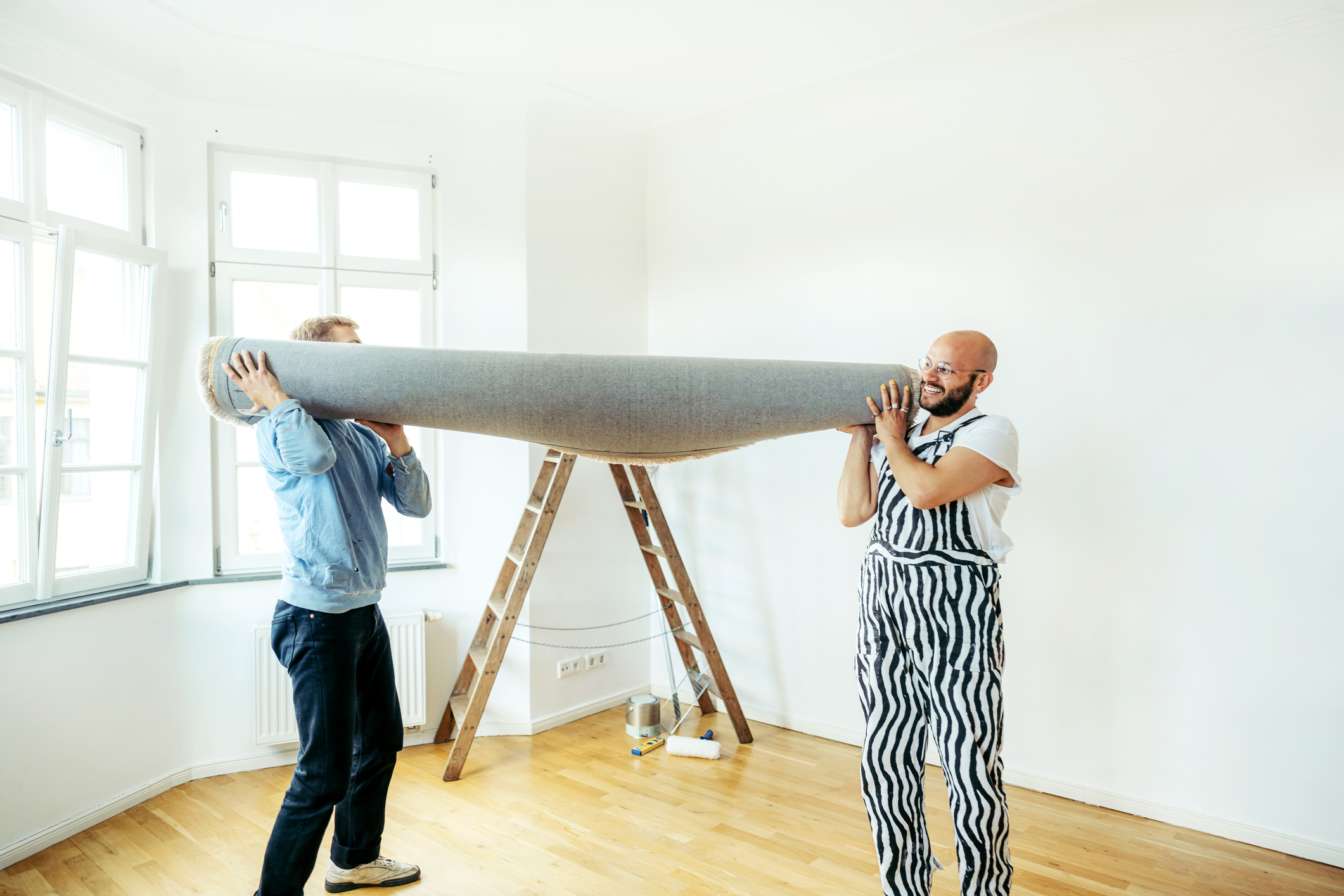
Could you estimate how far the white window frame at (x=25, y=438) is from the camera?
8.00 feet

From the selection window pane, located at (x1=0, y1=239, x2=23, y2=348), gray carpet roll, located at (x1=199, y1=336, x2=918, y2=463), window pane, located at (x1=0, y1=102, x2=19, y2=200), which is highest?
window pane, located at (x1=0, y1=102, x2=19, y2=200)

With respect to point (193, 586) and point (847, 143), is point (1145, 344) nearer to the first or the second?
point (847, 143)

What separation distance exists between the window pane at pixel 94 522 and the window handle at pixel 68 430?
0.02 m

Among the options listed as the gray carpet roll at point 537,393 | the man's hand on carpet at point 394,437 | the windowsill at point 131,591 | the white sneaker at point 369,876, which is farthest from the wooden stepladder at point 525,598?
the gray carpet roll at point 537,393

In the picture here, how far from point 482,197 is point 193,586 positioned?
1.93m

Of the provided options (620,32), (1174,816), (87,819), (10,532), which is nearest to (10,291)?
(10,532)

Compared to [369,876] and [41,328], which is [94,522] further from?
[369,876]

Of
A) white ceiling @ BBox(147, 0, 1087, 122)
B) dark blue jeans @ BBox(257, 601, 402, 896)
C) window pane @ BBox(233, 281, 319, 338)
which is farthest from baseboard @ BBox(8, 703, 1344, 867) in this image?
white ceiling @ BBox(147, 0, 1087, 122)

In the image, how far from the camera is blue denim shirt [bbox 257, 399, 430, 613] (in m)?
1.78

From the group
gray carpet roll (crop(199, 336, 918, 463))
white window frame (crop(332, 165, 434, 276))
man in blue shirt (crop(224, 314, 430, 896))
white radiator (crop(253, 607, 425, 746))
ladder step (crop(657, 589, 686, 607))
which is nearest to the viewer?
gray carpet roll (crop(199, 336, 918, 463))

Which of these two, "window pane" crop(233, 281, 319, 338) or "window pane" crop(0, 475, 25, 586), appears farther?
"window pane" crop(233, 281, 319, 338)

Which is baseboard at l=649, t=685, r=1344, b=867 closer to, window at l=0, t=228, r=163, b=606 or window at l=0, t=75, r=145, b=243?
window at l=0, t=228, r=163, b=606

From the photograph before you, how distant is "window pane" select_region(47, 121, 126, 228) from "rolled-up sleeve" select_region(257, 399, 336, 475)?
5.24 ft

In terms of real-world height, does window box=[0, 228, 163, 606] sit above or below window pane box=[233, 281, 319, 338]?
below
